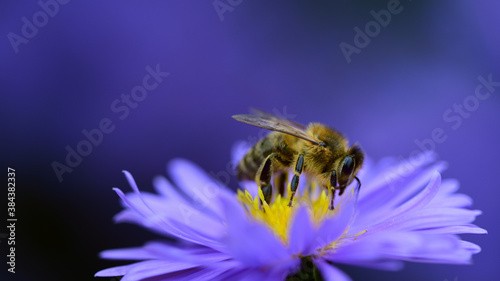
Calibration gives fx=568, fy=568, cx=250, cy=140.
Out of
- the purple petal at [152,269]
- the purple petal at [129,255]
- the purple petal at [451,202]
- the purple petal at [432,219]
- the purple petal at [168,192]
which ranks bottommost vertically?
the purple petal at [152,269]

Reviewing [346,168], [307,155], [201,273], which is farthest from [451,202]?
[201,273]

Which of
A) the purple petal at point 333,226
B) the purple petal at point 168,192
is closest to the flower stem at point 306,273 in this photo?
the purple petal at point 333,226

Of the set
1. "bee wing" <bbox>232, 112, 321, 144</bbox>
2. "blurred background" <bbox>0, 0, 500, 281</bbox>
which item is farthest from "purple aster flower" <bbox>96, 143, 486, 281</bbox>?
"blurred background" <bbox>0, 0, 500, 281</bbox>

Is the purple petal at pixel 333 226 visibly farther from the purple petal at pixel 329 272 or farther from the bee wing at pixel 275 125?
the bee wing at pixel 275 125

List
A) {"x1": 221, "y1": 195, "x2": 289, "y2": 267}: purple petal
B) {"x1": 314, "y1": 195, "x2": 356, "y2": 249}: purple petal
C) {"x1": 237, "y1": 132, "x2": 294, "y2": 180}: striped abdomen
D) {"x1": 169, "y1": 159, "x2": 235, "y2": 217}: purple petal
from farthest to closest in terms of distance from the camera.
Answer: {"x1": 169, "y1": 159, "x2": 235, "y2": 217}: purple petal, {"x1": 237, "y1": 132, "x2": 294, "y2": 180}: striped abdomen, {"x1": 314, "y1": 195, "x2": 356, "y2": 249}: purple petal, {"x1": 221, "y1": 195, "x2": 289, "y2": 267}: purple petal

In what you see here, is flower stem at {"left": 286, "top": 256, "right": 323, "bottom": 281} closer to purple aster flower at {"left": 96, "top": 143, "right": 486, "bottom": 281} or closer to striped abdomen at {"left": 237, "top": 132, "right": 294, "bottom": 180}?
purple aster flower at {"left": 96, "top": 143, "right": 486, "bottom": 281}

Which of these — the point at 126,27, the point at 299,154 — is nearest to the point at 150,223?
the point at 299,154

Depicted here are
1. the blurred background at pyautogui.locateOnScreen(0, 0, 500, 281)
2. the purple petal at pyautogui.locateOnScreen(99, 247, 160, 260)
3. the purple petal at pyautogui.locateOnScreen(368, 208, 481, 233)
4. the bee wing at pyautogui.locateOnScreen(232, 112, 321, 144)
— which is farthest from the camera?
the blurred background at pyautogui.locateOnScreen(0, 0, 500, 281)
